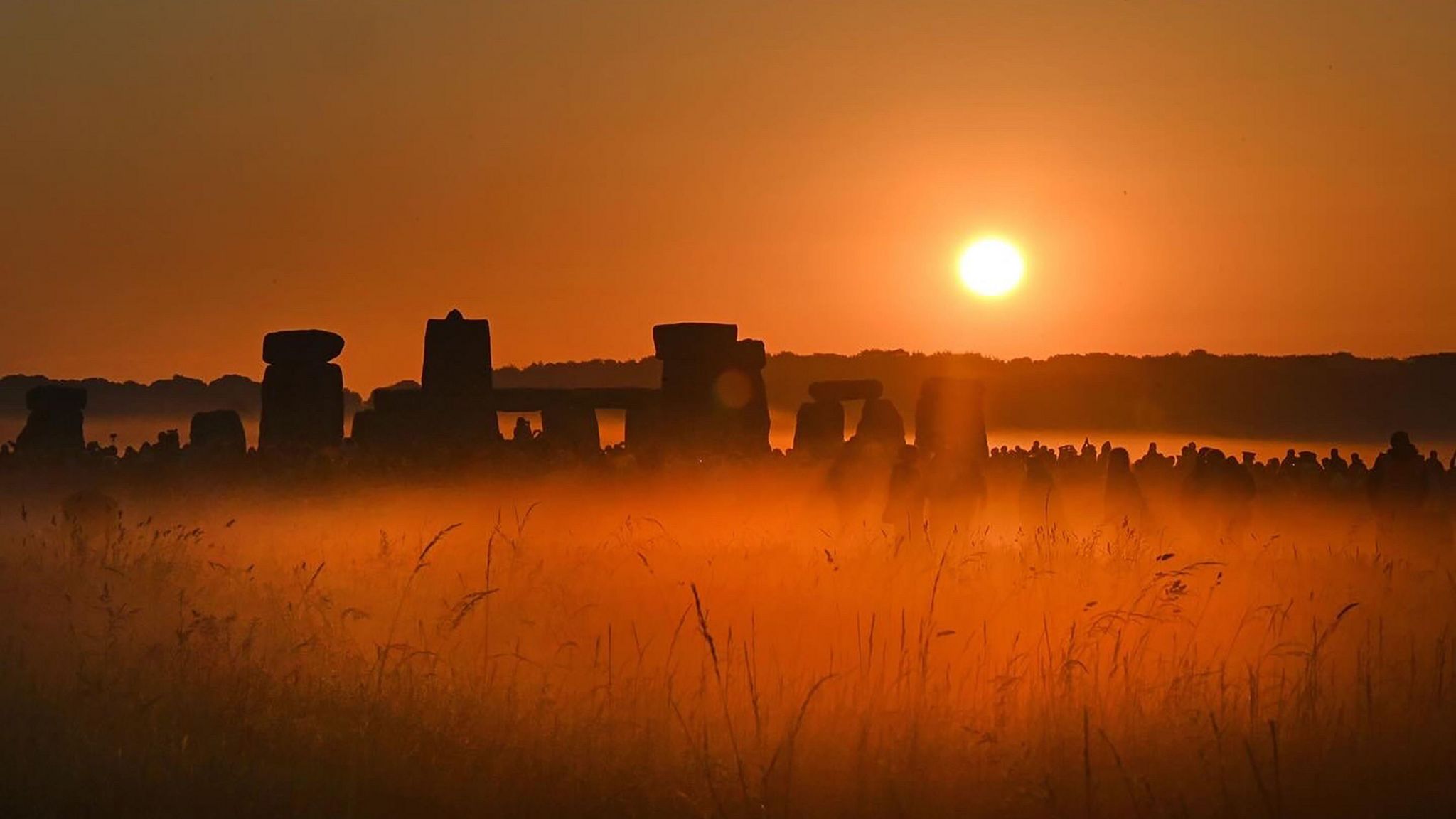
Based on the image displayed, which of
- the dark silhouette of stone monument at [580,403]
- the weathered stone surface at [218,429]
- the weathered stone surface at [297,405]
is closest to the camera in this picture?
the weathered stone surface at [218,429]

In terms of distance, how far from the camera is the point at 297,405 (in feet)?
83.2

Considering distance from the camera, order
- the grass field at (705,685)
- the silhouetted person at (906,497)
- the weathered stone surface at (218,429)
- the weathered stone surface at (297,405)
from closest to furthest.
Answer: the grass field at (705,685)
the silhouetted person at (906,497)
the weathered stone surface at (218,429)
the weathered stone surface at (297,405)

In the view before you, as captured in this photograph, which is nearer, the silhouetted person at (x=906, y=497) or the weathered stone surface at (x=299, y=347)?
the silhouetted person at (x=906, y=497)

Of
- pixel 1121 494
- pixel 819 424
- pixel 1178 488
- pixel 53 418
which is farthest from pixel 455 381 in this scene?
pixel 1178 488

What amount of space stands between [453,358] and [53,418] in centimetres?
643

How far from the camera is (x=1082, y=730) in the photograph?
8539mm

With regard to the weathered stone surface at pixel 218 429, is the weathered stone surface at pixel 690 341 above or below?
above

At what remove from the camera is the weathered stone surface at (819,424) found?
31.0m

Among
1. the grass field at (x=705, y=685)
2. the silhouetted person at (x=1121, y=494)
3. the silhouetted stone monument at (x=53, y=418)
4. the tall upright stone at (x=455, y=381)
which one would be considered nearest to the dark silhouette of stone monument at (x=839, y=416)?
the tall upright stone at (x=455, y=381)

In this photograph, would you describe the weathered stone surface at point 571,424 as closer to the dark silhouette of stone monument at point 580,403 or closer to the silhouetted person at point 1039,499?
the dark silhouette of stone monument at point 580,403

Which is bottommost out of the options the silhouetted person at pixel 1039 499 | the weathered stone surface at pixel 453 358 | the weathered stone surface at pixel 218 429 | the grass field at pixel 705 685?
the grass field at pixel 705 685

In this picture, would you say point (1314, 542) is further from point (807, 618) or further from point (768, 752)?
point (768, 752)

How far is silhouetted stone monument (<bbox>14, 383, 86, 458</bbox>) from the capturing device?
25656mm

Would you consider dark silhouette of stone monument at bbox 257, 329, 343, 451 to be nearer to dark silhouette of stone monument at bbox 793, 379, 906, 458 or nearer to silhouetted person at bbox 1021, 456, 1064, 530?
dark silhouette of stone monument at bbox 793, 379, 906, 458
